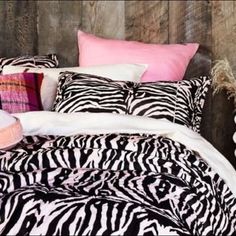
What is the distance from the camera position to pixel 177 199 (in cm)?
154

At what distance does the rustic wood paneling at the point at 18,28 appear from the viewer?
9.69 feet

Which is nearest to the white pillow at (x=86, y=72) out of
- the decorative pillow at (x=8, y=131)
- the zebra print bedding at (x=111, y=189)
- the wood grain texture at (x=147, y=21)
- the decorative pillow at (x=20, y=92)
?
the decorative pillow at (x=20, y=92)

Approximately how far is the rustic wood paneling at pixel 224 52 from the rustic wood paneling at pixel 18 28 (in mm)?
995

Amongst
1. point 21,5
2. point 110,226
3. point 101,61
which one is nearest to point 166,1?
point 101,61

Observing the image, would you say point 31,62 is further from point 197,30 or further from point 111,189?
point 111,189

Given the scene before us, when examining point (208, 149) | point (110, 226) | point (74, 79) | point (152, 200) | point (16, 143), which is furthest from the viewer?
point (74, 79)

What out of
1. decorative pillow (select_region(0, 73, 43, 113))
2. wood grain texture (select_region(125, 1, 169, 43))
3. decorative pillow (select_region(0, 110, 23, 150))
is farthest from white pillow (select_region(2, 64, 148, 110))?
decorative pillow (select_region(0, 110, 23, 150))

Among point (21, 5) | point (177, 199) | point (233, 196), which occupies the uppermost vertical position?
point (21, 5)

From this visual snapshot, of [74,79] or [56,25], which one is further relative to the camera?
[56,25]

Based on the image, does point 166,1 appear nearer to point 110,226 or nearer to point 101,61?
point 101,61

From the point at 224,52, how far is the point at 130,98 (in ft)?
2.75

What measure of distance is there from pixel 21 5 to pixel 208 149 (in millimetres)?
1476

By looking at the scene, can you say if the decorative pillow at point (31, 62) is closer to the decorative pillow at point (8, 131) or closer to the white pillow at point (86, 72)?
the white pillow at point (86, 72)

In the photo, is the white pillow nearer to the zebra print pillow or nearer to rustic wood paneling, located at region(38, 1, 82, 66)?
the zebra print pillow
